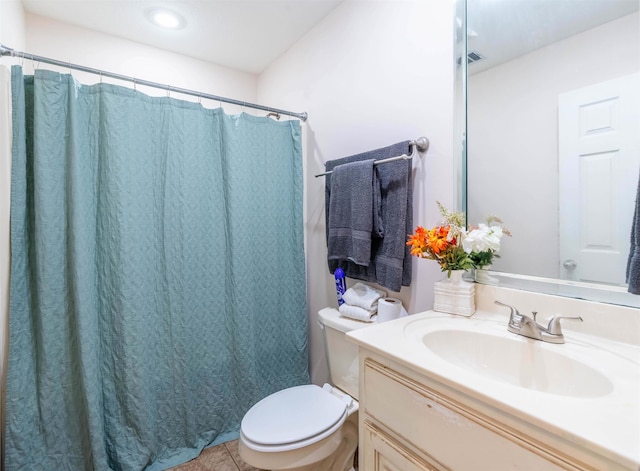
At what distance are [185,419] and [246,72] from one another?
2.42 meters

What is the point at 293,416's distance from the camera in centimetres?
124

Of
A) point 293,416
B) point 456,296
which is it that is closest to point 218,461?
point 293,416

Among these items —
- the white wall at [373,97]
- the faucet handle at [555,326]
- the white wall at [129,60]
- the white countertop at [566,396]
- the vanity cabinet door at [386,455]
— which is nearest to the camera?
the white countertop at [566,396]

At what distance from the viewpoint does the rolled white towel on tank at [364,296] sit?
4.59ft

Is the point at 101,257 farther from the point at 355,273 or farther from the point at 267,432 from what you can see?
the point at 355,273

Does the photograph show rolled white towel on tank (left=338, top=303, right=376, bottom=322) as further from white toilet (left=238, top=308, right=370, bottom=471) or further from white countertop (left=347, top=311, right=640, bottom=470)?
white countertop (left=347, top=311, right=640, bottom=470)

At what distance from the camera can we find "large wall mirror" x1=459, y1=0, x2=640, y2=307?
84 centimetres

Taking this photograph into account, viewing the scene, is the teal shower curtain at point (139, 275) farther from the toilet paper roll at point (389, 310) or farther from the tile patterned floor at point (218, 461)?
the toilet paper roll at point (389, 310)

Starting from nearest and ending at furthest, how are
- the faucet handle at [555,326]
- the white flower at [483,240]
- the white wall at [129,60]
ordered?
the faucet handle at [555,326], the white flower at [483,240], the white wall at [129,60]

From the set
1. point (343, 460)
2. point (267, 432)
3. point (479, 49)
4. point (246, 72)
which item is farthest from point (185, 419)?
point (246, 72)

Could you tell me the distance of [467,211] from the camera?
1164 millimetres

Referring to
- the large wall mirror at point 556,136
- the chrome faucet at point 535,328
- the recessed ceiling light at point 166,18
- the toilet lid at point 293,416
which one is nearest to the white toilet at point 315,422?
the toilet lid at point 293,416

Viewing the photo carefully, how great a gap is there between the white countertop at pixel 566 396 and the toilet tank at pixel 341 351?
0.45m

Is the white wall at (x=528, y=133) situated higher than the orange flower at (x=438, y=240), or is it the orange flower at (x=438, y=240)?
Result: the white wall at (x=528, y=133)
